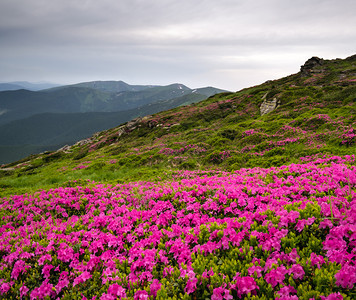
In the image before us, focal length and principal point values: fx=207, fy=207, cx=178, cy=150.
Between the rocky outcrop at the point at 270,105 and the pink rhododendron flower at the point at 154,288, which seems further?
the rocky outcrop at the point at 270,105

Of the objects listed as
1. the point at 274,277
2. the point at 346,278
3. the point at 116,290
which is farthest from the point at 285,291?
the point at 116,290

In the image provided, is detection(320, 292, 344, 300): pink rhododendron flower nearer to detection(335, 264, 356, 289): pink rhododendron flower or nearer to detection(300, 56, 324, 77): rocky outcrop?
detection(335, 264, 356, 289): pink rhododendron flower

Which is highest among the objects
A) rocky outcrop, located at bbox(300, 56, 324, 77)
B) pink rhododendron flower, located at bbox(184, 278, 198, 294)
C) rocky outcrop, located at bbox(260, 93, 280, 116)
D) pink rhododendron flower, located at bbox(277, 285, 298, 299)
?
rocky outcrop, located at bbox(300, 56, 324, 77)

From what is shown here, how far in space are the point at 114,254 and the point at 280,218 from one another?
454 cm

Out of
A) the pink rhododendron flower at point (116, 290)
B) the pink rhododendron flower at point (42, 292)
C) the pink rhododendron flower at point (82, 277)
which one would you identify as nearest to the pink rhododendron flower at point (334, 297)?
the pink rhododendron flower at point (116, 290)

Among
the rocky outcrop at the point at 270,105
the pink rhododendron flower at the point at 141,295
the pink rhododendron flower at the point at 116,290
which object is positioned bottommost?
the pink rhododendron flower at the point at 116,290

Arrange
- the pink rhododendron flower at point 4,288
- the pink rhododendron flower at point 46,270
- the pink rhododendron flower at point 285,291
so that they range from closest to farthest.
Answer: the pink rhododendron flower at point 285,291 < the pink rhododendron flower at point 4,288 < the pink rhododendron flower at point 46,270

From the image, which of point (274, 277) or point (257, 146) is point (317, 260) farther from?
point (257, 146)

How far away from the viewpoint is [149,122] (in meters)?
49.8

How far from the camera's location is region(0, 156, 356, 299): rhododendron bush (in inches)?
149

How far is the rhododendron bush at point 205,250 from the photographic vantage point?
12.4 ft

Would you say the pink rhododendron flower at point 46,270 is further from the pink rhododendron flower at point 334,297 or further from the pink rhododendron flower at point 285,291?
the pink rhododendron flower at point 334,297

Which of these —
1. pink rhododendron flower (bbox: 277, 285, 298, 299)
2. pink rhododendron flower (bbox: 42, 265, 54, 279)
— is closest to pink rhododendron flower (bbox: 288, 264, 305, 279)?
pink rhododendron flower (bbox: 277, 285, 298, 299)

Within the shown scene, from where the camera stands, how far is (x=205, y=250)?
4.98 meters
